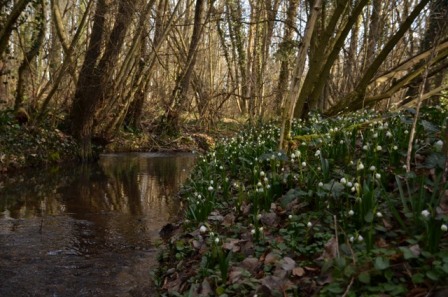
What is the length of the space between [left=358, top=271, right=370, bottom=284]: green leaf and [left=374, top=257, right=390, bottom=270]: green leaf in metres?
0.08

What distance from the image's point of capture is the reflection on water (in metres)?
4.16

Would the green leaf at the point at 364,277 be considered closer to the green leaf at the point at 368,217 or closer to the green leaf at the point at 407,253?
the green leaf at the point at 407,253

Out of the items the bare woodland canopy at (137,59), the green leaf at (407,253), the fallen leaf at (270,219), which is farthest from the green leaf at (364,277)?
the bare woodland canopy at (137,59)

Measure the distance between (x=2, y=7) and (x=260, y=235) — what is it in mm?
9580

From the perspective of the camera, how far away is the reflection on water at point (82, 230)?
4.16 m

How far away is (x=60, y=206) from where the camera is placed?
737 cm

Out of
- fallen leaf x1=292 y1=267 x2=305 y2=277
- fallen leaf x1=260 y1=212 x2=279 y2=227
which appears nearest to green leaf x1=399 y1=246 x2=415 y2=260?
fallen leaf x1=292 y1=267 x2=305 y2=277

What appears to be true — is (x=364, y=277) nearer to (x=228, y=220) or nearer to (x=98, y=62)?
(x=228, y=220)

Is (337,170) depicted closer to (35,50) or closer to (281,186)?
(281,186)

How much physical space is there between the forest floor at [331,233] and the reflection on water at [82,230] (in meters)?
0.45

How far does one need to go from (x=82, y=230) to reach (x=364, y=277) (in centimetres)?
441

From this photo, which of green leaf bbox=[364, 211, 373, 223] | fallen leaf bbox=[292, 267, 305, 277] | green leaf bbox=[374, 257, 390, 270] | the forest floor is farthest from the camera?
green leaf bbox=[364, 211, 373, 223]

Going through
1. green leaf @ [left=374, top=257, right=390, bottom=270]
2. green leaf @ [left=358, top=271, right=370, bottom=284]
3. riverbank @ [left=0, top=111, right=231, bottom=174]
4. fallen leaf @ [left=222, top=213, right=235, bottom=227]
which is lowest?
fallen leaf @ [left=222, top=213, right=235, bottom=227]

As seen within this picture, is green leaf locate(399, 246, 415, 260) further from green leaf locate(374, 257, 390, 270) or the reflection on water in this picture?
the reflection on water
